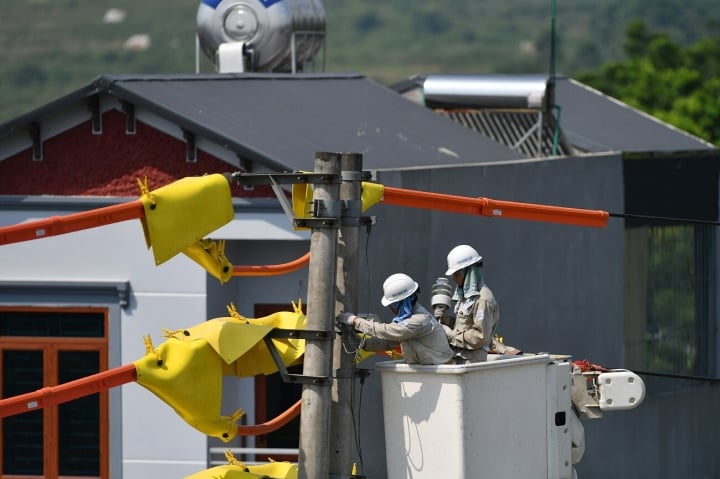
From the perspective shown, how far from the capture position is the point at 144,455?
16.0m

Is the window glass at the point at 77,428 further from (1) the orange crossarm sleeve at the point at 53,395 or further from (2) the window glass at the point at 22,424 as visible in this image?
(1) the orange crossarm sleeve at the point at 53,395

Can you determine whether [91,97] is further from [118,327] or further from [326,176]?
[326,176]

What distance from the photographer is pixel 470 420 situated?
11172 mm

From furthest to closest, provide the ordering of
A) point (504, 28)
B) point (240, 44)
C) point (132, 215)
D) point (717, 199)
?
point (504, 28) → point (717, 199) → point (240, 44) → point (132, 215)

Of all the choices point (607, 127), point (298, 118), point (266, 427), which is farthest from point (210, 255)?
point (607, 127)

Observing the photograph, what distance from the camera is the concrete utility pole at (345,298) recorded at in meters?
11.1

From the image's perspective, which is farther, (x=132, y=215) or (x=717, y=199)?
(x=717, y=199)

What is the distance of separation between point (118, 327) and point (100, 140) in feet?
5.64

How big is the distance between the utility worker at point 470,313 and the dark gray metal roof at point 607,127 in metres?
8.69

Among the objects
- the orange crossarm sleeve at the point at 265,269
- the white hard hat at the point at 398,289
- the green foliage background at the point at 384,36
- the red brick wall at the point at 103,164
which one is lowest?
the white hard hat at the point at 398,289

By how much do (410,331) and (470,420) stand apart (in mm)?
669

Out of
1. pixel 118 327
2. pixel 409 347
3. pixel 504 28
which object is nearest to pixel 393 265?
pixel 118 327

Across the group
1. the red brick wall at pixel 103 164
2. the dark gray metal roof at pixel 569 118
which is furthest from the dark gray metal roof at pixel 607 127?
the red brick wall at pixel 103 164

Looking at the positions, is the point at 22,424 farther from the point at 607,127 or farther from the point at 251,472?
the point at 607,127
